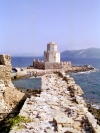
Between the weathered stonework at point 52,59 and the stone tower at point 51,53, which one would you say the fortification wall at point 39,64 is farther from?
the stone tower at point 51,53

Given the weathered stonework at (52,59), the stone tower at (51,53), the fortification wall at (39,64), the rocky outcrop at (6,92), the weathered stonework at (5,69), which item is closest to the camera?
the rocky outcrop at (6,92)

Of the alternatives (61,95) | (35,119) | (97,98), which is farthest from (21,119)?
(97,98)

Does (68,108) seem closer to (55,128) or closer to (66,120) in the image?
(66,120)

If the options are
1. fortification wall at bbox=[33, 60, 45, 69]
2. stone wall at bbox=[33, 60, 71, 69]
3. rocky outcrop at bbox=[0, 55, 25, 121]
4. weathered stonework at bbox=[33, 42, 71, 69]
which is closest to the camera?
rocky outcrop at bbox=[0, 55, 25, 121]

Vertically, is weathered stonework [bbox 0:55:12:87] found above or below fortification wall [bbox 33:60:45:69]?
above

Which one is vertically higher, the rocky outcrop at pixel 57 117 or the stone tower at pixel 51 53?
the stone tower at pixel 51 53

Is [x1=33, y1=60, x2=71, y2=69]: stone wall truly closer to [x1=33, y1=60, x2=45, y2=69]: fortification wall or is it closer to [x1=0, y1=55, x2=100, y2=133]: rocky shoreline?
[x1=33, y1=60, x2=45, y2=69]: fortification wall

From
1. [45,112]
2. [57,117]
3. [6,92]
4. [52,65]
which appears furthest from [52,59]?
[57,117]

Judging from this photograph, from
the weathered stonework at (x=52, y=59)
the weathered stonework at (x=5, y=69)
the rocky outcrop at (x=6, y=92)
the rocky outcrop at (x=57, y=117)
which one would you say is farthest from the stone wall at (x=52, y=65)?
the rocky outcrop at (x=57, y=117)

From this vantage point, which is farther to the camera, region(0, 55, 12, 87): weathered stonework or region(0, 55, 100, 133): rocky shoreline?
region(0, 55, 12, 87): weathered stonework

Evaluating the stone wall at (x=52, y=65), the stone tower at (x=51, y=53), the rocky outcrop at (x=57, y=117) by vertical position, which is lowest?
the stone wall at (x=52, y=65)

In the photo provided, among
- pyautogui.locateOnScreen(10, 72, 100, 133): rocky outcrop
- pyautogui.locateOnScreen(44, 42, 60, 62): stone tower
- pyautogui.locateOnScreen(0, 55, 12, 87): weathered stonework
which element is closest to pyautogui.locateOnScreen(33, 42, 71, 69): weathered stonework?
pyautogui.locateOnScreen(44, 42, 60, 62): stone tower

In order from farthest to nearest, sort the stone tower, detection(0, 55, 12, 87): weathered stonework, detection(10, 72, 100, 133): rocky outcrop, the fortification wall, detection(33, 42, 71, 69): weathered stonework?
the stone tower
the fortification wall
detection(33, 42, 71, 69): weathered stonework
detection(0, 55, 12, 87): weathered stonework
detection(10, 72, 100, 133): rocky outcrop

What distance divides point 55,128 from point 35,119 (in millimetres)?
945
